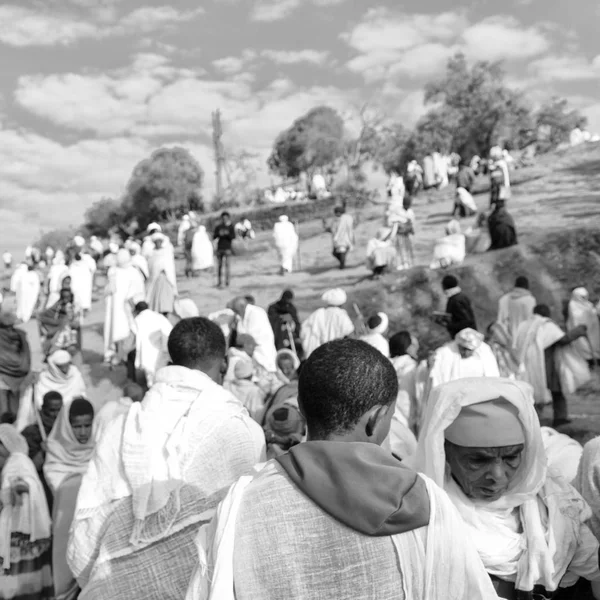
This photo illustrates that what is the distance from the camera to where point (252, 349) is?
7730 millimetres

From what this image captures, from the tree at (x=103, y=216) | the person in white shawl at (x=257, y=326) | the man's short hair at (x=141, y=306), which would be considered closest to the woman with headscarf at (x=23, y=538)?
the person in white shawl at (x=257, y=326)

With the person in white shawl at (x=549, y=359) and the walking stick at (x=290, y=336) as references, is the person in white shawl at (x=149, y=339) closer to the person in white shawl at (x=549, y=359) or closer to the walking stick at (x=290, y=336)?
the walking stick at (x=290, y=336)

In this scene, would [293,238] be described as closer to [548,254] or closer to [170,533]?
[548,254]

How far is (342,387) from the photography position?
1.65 metres

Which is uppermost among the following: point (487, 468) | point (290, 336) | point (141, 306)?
point (487, 468)

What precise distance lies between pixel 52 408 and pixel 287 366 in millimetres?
2359

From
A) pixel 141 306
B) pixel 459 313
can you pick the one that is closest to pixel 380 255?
pixel 141 306

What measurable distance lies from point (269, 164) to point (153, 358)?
42.8 meters

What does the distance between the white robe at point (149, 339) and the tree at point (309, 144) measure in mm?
36380

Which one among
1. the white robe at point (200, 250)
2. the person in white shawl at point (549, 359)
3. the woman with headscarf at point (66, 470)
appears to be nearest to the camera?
the woman with headscarf at point (66, 470)

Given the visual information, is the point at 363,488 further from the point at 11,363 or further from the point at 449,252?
the point at 449,252

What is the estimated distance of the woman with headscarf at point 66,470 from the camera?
3.95 metres

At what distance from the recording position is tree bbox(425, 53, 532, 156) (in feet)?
109

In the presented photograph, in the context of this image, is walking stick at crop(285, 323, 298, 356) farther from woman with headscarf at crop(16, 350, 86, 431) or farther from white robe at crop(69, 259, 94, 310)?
white robe at crop(69, 259, 94, 310)
